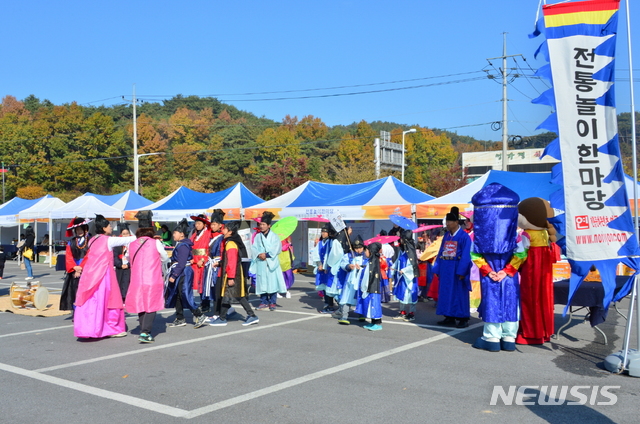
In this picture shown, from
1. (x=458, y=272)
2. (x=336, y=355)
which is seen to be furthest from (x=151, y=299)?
(x=458, y=272)

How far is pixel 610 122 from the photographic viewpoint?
6.14 metres

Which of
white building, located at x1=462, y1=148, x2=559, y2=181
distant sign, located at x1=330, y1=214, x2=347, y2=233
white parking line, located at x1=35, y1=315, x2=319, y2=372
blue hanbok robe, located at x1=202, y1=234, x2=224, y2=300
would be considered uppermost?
white building, located at x1=462, y1=148, x2=559, y2=181

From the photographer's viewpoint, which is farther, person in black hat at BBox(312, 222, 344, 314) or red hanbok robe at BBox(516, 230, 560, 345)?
person in black hat at BBox(312, 222, 344, 314)

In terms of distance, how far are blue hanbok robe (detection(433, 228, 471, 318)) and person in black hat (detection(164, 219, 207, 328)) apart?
3.99 metres

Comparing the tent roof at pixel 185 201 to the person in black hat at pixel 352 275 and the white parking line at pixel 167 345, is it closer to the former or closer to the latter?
the white parking line at pixel 167 345

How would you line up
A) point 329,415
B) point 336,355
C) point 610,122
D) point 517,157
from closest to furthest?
point 329,415 < point 610,122 < point 336,355 < point 517,157

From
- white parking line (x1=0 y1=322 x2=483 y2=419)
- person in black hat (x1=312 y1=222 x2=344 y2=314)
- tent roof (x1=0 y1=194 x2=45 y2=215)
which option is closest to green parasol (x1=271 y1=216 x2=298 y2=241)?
person in black hat (x1=312 y1=222 x2=344 y2=314)

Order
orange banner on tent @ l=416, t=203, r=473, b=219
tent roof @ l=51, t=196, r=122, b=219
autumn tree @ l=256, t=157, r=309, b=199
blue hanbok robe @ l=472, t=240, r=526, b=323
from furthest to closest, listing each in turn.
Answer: autumn tree @ l=256, t=157, r=309, b=199, tent roof @ l=51, t=196, r=122, b=219, orange banner on tent @ l=416, t=203, r=473, b=219, blue hanbok robe @ l=472, t=240, r=526, b=323

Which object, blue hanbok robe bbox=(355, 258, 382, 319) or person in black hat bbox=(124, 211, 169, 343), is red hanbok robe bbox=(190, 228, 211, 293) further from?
blue hanbok robe bbox=(355, 258, 382, 319)

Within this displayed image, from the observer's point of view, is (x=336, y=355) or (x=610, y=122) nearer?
(x=610, y=122)

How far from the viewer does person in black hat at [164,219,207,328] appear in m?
8.66

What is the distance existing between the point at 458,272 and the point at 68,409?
5874 mm

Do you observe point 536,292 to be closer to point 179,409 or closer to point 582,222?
point 582,222

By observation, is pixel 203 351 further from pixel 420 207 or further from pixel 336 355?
pixel 420 207
